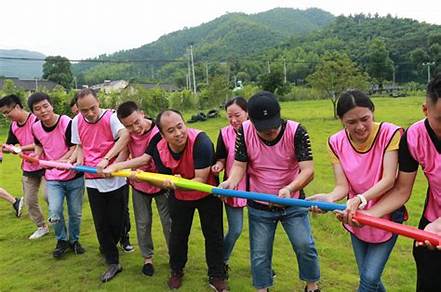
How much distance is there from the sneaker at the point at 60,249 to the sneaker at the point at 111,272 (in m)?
1.06

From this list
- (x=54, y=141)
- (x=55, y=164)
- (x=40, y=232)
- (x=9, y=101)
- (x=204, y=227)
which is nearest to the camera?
(x=204, y=227)

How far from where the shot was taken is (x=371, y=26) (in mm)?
103000

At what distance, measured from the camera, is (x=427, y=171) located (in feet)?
9.40

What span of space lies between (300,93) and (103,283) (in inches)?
1947

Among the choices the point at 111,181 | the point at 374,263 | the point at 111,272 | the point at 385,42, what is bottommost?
the point at 111,272

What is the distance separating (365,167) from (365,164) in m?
0.02

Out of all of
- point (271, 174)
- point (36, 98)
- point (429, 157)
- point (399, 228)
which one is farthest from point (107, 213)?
point (429, 157)

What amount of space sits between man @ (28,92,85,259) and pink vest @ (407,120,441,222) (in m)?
4.36

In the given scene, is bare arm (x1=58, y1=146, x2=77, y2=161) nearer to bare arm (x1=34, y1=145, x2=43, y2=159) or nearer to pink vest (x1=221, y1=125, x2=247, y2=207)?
bare arm (x1=34, y1=145, x2=43, y2=159)

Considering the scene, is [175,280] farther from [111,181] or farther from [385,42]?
[385,42]

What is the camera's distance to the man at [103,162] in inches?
202

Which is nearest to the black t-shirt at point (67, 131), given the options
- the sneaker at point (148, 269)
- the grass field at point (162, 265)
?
the grass field at point (162, 265)

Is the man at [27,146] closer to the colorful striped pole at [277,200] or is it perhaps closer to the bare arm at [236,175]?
the colorful striped pole at [277,200]

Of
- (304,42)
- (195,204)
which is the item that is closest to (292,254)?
(195,204)
